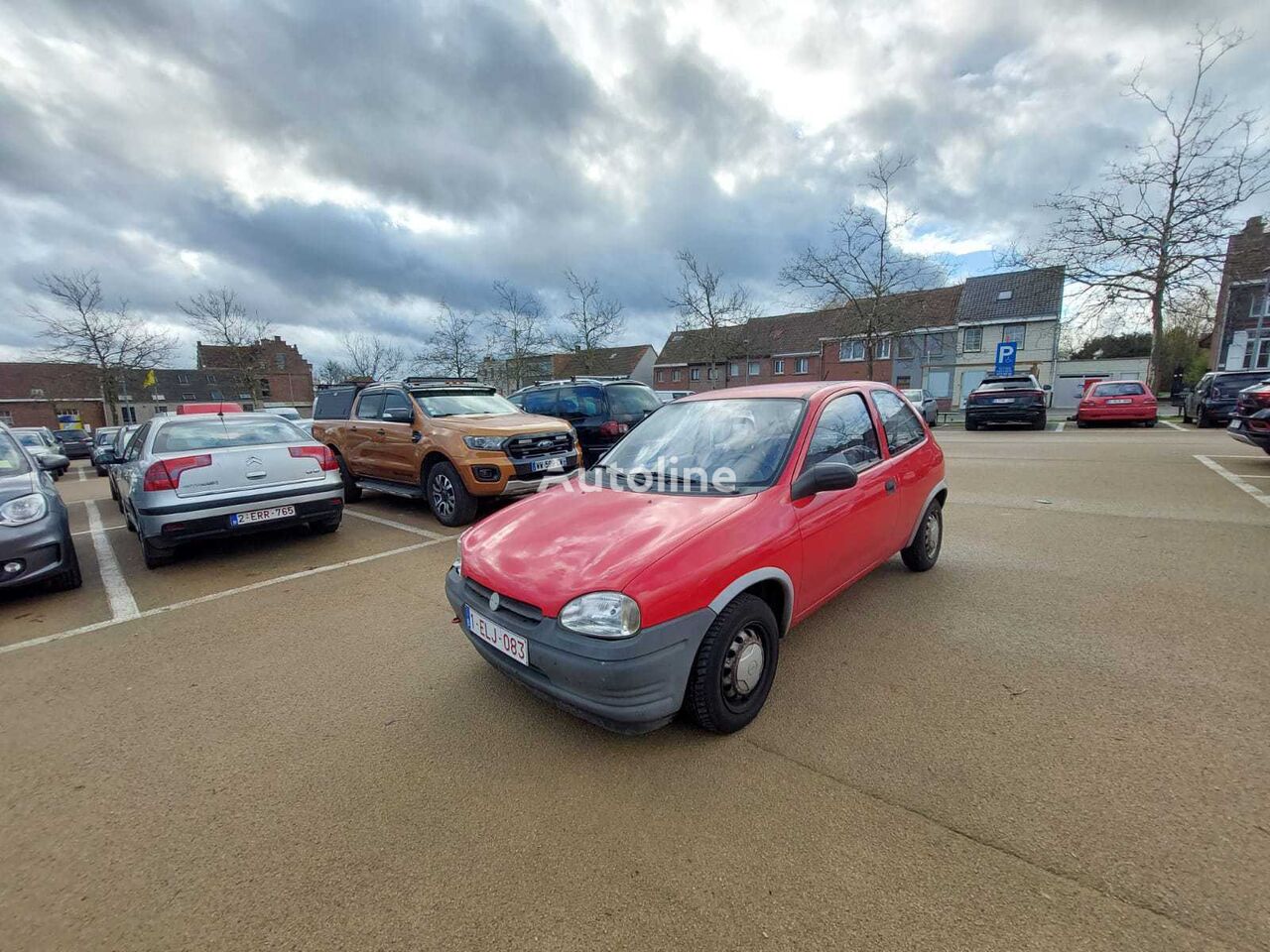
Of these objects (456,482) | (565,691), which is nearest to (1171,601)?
(565,691)

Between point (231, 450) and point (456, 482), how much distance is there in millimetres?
2164

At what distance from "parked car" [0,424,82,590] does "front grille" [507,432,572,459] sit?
3841 millimetres

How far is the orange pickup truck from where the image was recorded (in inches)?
240

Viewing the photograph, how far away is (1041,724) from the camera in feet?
7.93

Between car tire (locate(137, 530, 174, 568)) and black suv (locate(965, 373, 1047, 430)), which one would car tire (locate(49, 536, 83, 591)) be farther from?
black suv (locate(965, 373, 1047, 430))

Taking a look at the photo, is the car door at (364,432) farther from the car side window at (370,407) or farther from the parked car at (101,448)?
the parked car at (101,448)

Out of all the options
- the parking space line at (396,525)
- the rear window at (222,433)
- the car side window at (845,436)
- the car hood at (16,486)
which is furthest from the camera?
the parking space line at (396,525)

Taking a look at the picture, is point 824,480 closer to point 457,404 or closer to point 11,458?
point 457,404

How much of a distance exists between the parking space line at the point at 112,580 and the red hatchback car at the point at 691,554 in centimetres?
338

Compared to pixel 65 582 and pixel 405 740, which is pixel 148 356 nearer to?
pixel 65 582

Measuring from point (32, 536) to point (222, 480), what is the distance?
1.28m

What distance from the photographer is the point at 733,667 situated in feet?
7.89

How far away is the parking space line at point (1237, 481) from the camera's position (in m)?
6.22

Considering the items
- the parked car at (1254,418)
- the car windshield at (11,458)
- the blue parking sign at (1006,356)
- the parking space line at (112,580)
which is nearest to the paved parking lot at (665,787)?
the parking space line at (112,580)
